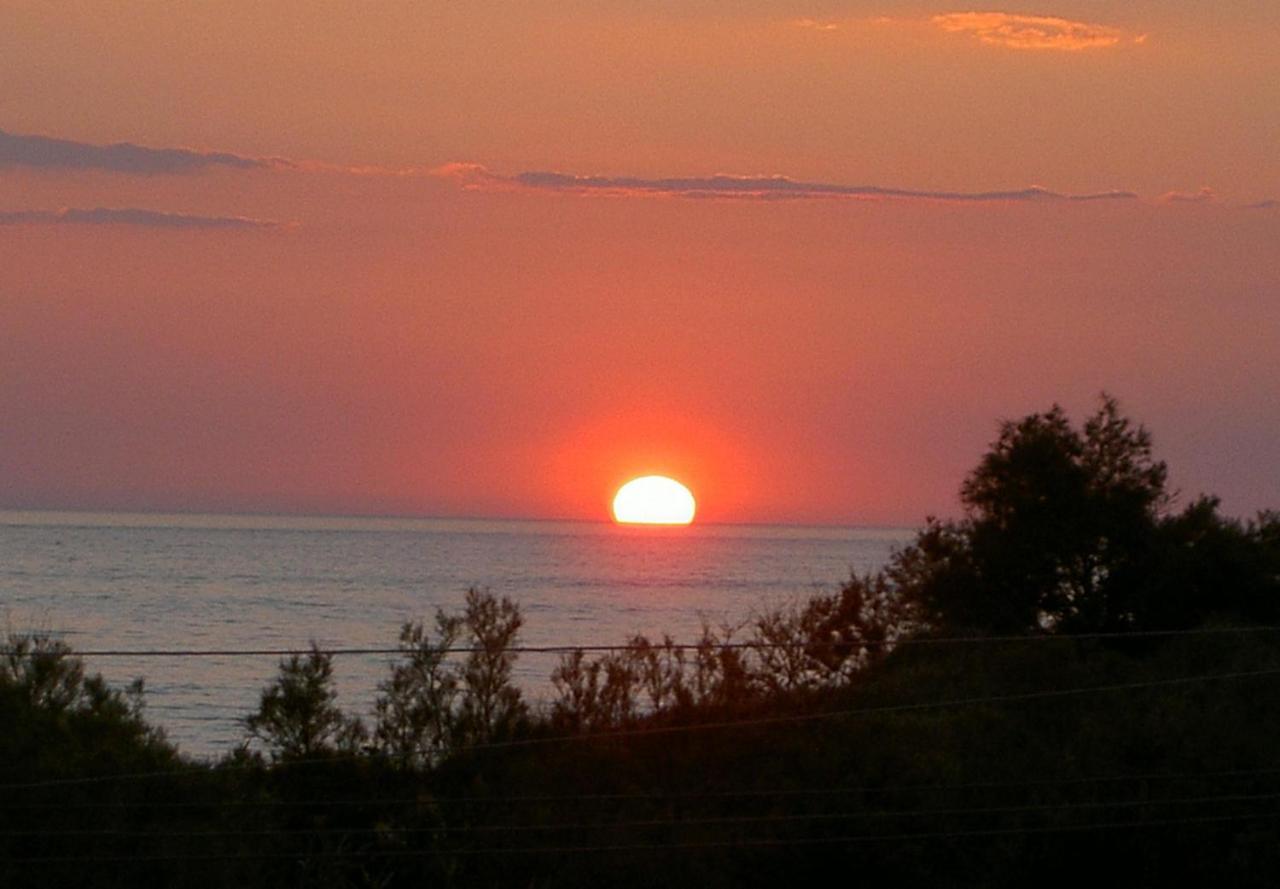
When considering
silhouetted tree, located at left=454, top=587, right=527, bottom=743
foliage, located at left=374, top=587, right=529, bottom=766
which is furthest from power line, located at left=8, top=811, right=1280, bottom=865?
silhouetted tree, located at left=454, top=587, right=527, bottom=743

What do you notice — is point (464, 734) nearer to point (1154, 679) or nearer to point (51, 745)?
point (51, 745)

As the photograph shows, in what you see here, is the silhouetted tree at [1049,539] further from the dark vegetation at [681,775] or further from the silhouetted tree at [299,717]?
the silhouetted tree at [299,717]

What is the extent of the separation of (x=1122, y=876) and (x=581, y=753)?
8.17m

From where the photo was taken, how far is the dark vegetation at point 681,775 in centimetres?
2269

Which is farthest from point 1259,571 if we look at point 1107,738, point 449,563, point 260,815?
point 449,563

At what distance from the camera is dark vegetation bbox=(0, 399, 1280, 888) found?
22688mm

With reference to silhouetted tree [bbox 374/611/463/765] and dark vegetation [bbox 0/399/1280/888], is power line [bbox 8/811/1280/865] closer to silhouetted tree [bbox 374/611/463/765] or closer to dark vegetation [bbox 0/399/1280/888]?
dark vegetation [bbox 0/399/1280/888]

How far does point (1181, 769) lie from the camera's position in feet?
86.8

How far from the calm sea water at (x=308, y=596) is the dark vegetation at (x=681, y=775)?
334 centimetres

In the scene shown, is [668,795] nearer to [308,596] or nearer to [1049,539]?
[1049,539]

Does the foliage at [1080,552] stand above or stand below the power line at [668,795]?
above

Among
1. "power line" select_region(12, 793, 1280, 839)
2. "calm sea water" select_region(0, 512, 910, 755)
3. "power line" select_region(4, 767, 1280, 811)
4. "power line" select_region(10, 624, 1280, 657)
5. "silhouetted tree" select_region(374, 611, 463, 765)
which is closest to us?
"power line" select_region(10, 624, 1280, 657)

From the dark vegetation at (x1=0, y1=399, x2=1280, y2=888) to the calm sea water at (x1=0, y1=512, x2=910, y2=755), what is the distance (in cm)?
334

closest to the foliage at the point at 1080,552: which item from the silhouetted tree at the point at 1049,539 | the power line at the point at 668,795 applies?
the silhouetted tree at the point at 1049,539
